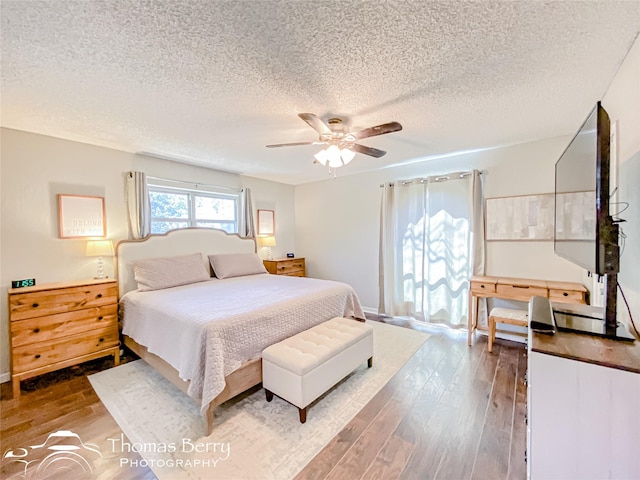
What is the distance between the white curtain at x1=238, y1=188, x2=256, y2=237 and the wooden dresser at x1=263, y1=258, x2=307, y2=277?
664 mm

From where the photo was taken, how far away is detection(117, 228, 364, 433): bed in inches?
74.5

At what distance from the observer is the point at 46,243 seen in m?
2.74

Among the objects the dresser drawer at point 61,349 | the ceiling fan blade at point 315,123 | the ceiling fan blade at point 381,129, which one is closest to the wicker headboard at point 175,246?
the dresser drawer at point 61,349

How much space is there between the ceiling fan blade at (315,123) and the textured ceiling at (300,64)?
0.61 ft

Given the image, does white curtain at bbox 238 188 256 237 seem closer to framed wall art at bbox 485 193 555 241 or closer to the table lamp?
the table lamp

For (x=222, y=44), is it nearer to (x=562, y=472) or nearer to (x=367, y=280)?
(x=562, y=472)

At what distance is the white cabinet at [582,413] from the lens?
103cm

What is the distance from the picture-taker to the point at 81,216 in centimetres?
293

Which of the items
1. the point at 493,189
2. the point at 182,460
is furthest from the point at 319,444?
the point at 493,189

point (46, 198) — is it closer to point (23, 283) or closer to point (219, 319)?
point (23, 283)

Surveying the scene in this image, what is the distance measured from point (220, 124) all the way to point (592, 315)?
321 centimetres

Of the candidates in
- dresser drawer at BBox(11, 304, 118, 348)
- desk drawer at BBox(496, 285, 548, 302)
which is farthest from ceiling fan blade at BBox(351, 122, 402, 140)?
dresser drawer at BBox(11, 304, 118, 348)

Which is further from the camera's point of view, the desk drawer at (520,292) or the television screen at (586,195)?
the desk drawer at (520,292)

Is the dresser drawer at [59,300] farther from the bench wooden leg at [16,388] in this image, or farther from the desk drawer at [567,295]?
the desk drawer at [567,295]
